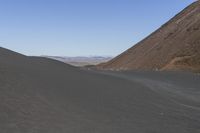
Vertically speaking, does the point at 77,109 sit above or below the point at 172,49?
below

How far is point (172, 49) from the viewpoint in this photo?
273 ft

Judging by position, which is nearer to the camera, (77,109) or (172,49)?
(77,109)

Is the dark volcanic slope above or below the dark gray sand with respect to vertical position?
above

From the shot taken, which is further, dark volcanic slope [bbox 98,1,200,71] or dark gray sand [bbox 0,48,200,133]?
dark volcanic slope [bbox 98,1,200,71]

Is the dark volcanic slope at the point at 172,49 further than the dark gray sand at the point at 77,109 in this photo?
Yes

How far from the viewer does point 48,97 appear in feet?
55.0

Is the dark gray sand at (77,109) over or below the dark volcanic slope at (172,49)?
below

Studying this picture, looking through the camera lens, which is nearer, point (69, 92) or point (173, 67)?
point (69, 92)

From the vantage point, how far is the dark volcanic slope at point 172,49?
2859 inches

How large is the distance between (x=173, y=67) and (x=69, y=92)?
52268 mm

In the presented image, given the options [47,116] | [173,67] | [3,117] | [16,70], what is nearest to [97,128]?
[47,116]

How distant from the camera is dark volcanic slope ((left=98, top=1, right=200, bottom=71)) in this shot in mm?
72625

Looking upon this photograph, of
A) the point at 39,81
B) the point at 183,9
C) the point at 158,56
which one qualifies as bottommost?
the point at 39,81

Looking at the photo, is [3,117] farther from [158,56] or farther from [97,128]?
[158,56]
